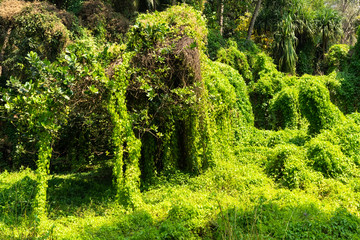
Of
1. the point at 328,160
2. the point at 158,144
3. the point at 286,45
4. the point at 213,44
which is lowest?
the point at 328,160

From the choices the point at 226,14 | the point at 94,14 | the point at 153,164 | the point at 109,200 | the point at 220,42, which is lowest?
the point at 109,200

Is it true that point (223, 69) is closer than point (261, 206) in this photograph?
No

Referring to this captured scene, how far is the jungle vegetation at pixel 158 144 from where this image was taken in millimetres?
5168

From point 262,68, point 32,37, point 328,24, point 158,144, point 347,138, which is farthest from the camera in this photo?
point 328,24

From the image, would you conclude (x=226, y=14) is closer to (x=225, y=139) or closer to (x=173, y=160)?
(x=225, y=139)

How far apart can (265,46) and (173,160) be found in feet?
47.2

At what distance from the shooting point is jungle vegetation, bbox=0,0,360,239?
5168 mm

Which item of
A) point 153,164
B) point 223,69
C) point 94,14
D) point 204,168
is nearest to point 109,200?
point 153,164

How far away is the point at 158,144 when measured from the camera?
8.09 meters

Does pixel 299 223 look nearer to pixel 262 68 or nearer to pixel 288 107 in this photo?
pixel 288 107

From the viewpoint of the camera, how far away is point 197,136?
25.2ft

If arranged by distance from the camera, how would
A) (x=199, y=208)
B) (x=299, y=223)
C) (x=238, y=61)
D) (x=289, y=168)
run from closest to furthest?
(x=299, y=223) < (x=199, y=208) < (x=289, y=168) < (x=238, y=61)

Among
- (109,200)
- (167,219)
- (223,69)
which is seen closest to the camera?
(167,219)

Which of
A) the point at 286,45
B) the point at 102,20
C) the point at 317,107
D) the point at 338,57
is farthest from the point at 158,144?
the point at 338,57
